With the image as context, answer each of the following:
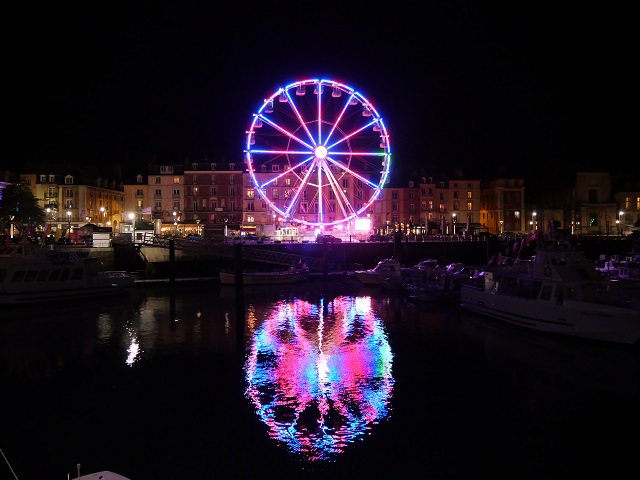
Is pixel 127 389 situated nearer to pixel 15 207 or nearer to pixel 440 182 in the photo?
pixel 15 207

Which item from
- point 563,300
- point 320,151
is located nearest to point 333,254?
point 320,151

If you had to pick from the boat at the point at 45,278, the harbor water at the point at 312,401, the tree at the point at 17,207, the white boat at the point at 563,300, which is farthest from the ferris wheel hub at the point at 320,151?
the tree at the point at 17,207

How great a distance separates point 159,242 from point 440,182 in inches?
1875

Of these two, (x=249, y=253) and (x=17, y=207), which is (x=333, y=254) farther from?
(x=17, y=207)

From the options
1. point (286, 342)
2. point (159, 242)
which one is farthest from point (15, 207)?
point (286, 342)

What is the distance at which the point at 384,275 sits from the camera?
47.3 metres

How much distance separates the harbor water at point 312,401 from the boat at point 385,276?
47.1ft

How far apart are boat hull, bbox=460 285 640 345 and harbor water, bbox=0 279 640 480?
541 millimetres

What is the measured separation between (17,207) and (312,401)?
179 feet

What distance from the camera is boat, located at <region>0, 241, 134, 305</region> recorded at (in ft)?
122

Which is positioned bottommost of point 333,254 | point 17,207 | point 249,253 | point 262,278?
point 262,278

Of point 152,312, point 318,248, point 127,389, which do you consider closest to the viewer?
point 127,389

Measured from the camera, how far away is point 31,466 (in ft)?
44.4

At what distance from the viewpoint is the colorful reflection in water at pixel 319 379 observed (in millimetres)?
15477
